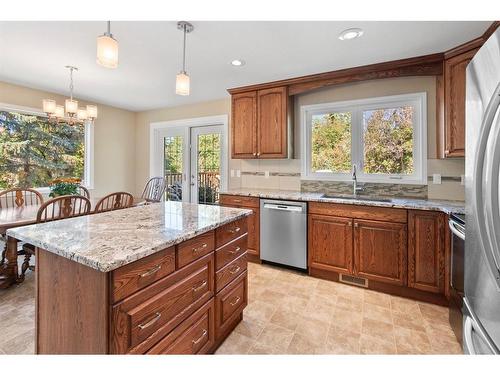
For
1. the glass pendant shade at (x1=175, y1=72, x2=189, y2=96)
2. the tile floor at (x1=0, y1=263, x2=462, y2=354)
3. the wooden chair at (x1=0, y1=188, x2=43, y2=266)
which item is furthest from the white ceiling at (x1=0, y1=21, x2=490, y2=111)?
the tile floor at (x1=0, y1=263, x2=462, y2=354)

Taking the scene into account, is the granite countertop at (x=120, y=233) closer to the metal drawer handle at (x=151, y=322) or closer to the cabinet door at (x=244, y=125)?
the metal drawer handle at (x=151, y=322)

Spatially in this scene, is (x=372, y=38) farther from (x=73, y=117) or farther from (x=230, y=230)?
(x=73, y=117)

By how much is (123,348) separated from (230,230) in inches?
34.6

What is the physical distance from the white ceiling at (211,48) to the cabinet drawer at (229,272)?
6.11ft

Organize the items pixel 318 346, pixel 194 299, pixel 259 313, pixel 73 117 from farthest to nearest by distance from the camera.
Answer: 1. pixel 73 117
2. pixel 259 313
3. pixel 318 346
4. pixel 194 299

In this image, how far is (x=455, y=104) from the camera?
7.38ft

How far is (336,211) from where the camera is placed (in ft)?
8.48

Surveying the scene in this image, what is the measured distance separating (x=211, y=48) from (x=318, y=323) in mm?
2617

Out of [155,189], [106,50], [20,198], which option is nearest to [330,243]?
[106,50]

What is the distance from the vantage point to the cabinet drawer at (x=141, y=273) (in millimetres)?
949

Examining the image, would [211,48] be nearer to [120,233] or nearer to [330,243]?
[120,233]

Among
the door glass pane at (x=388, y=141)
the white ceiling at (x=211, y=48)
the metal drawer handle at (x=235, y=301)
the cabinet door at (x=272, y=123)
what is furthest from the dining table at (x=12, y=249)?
the door glass pane at (x=388, y=141)
